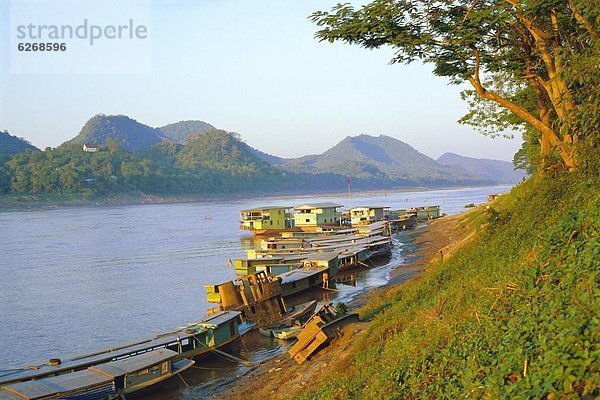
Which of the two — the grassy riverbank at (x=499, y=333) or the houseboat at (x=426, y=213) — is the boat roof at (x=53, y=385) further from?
the houseboat at (x=426, y=213)

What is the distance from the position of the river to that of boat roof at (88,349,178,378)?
187 cm

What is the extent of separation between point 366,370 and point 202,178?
186 m

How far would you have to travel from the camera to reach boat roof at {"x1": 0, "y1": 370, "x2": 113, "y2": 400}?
49.5ft

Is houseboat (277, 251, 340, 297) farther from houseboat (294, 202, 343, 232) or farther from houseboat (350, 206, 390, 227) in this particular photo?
houseboat (350, 206, 390, 227)

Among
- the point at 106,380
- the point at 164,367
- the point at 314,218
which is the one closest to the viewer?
the point at 106,380

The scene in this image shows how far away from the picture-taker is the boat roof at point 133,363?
17.2 m

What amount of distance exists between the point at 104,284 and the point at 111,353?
23.3m

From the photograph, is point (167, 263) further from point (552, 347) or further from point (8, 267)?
point (552, 347)

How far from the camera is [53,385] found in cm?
1570

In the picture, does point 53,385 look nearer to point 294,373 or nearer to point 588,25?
point 294,373

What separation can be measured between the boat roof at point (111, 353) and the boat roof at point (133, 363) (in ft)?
1.94

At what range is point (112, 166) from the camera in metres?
170

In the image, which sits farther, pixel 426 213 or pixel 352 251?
pixel 426 213

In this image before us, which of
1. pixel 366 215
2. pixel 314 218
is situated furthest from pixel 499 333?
pixel 366 215
